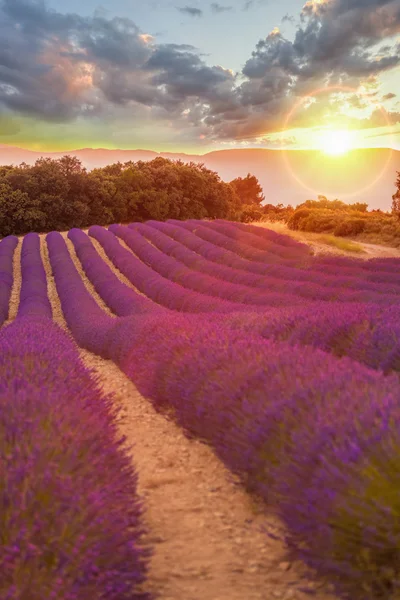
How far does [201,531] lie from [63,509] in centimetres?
117

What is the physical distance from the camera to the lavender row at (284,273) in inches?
424

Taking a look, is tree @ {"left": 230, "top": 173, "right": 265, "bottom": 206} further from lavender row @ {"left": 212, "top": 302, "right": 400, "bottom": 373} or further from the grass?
lavender row @ {"left": 212, "top": 302, "right": 400, "bottom": 373}

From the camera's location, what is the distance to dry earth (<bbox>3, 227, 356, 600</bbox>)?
2291 millimetres

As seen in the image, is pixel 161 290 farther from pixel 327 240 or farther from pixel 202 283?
pixel 327 240

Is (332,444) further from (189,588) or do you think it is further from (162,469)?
(162,469)

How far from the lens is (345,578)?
2064 millimetres

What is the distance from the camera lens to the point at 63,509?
1874mm

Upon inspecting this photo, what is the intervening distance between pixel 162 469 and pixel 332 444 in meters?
1.76

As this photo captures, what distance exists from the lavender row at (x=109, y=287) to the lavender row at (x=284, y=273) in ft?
10.7

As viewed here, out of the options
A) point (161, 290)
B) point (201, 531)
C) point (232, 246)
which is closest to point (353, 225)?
point (232, 246)

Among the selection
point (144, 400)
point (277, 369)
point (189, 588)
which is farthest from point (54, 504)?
point (144, 400)

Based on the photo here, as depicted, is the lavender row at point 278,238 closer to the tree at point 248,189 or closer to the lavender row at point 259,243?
the lavender row at point 259,243

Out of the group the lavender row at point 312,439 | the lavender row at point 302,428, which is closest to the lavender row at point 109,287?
the lavender row at point 302,428

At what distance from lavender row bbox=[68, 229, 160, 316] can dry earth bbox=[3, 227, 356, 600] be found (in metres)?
6.49
